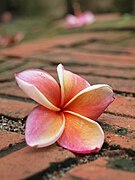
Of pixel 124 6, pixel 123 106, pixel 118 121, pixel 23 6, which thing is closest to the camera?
pixel 118 121

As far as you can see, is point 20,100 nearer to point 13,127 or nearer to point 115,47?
point 13,127

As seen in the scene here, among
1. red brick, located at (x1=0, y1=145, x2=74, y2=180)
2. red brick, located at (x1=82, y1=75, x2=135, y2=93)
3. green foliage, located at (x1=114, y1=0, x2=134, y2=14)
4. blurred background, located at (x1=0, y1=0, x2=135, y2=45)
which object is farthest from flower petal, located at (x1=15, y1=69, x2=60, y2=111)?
green foliage, located at (x1=114, y1=0, x2=134, y2=14)

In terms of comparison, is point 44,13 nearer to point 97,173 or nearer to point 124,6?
point 124,6

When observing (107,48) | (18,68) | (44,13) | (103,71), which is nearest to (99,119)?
(103,71)

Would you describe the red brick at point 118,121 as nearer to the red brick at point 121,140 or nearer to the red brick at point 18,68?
the red brick at point 121,140

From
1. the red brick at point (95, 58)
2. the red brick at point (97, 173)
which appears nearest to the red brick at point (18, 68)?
the red brick at point (95, 58)

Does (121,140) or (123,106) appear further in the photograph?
(123,106)

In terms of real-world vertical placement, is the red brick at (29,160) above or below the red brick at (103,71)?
above
